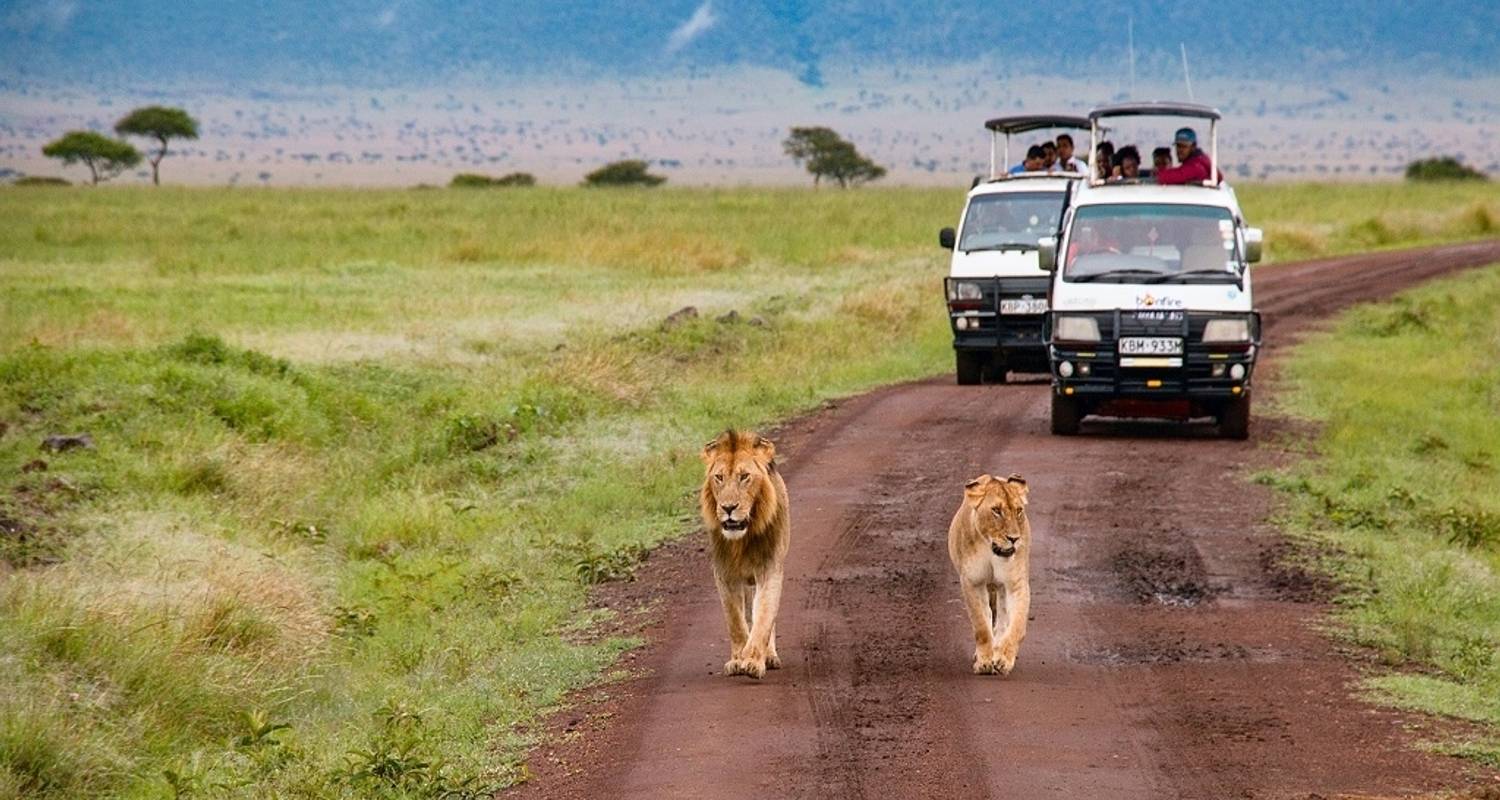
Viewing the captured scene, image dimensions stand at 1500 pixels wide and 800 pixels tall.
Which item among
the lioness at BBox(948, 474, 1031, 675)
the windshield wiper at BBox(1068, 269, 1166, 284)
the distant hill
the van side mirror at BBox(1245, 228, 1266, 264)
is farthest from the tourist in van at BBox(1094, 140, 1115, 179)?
the distant hill

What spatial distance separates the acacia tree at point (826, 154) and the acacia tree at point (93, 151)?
29.9 metres

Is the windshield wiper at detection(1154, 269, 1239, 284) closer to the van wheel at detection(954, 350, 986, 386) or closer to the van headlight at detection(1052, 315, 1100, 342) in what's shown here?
the van headlight at detection(1052, 315, 1100, 342)

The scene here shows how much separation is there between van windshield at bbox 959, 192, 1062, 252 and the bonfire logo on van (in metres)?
4.92

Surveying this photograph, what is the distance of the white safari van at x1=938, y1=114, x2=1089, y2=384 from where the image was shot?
20719 millimetres

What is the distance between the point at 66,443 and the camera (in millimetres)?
16484

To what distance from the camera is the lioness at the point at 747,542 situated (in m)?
9.03

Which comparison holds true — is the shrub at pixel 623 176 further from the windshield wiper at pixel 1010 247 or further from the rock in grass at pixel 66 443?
the rock in grass at pixel 66 443

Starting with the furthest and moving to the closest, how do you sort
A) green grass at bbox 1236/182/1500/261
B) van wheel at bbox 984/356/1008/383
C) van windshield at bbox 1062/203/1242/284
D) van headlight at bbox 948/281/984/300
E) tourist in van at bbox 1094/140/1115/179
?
green grass at bbox 1236/182/1500/261, van wheel at bbox 984/356/1008/383, van headlight at bbox 948/281/984/300, tourist in van at bbox 1094/140/1115/179, van windshield at bbox 1062/203/1242/284

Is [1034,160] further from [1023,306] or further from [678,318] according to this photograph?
[678,318]

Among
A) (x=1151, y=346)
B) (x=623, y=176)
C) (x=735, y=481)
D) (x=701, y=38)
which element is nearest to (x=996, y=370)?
(x=1151, y=346)

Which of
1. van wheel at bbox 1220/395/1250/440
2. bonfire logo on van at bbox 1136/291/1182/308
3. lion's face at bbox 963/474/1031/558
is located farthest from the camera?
van wheel at bbox 1220/395/1250/440

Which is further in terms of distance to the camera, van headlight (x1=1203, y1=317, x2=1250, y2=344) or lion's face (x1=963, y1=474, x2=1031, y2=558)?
van headlight (x1=1203, y1=317, x2=1250, y2=344)

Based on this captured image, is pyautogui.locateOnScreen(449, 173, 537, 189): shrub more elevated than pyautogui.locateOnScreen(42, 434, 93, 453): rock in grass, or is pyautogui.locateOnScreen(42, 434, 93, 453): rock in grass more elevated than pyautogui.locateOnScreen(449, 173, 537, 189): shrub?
pyautogui.locateOnScreen(449, 173, 537, 189): shrub

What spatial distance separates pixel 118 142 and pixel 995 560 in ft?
288
